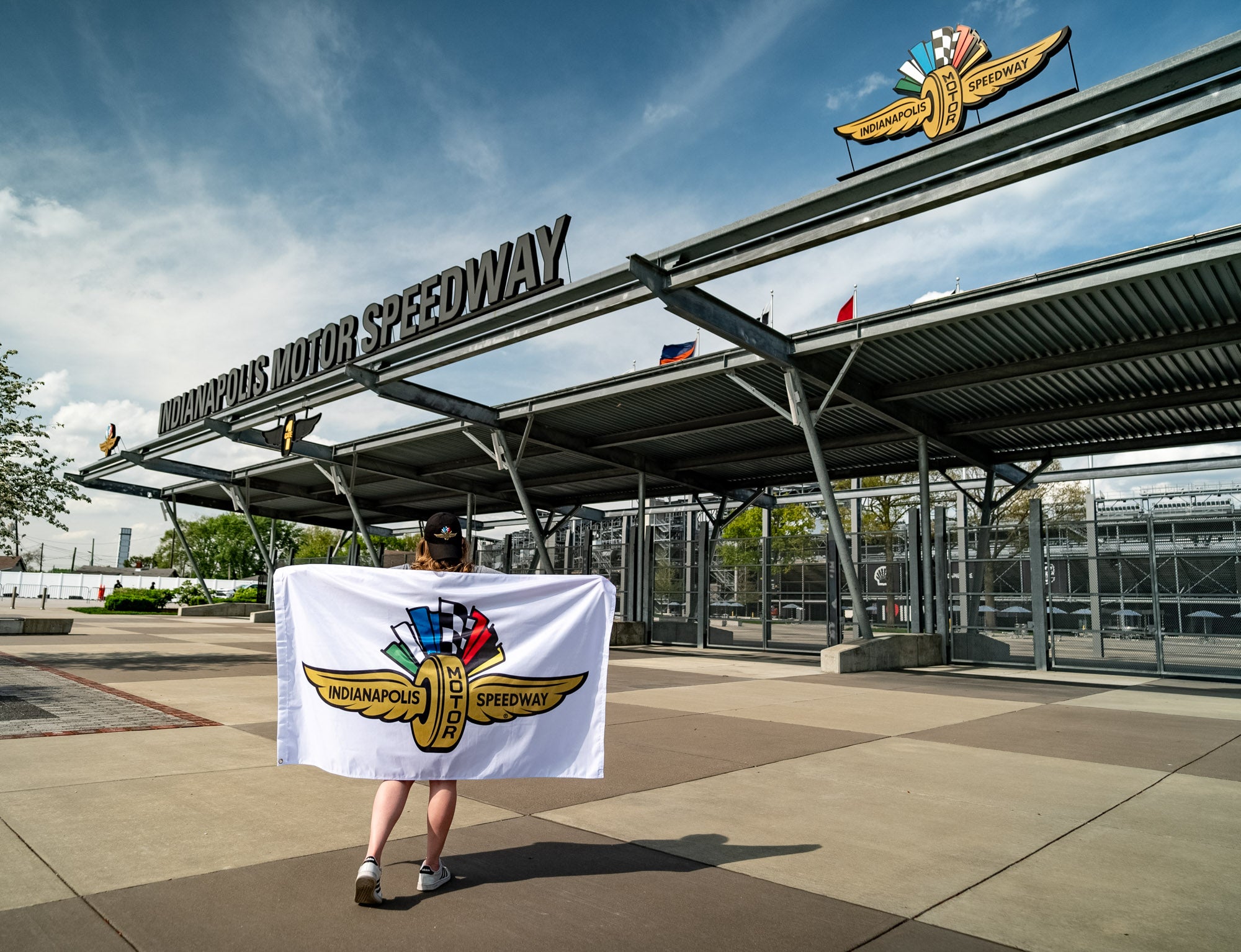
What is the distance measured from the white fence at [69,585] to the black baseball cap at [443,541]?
66.5m

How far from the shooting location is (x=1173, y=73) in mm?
9234

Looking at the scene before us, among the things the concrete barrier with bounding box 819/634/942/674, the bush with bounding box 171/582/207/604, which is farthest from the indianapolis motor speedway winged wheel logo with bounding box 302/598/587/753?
the bush with bounding box 171/582/207/604

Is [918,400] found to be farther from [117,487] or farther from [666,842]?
[117,487]

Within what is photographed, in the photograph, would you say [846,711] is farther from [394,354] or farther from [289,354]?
[289,354]

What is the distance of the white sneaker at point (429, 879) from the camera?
3.70 metres

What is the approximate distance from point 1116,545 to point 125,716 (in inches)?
871

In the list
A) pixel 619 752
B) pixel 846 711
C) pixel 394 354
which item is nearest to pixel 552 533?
pixel 394 354

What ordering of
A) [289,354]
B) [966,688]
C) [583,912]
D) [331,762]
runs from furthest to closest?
[289,354] → [966,688] → [331,762] → [583,912]

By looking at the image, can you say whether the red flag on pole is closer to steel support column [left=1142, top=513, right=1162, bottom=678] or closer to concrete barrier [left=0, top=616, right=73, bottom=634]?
steel support column [left=1142, top=513, right=1162, bottom=678]

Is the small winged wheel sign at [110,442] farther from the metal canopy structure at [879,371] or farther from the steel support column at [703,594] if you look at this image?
the steel support column at [703,594]

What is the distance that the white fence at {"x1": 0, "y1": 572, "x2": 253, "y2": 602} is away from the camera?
66.8 m

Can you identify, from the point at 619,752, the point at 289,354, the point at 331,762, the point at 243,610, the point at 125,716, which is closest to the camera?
the point at 331,762

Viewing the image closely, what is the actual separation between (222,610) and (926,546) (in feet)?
117

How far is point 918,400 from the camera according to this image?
1941cm
